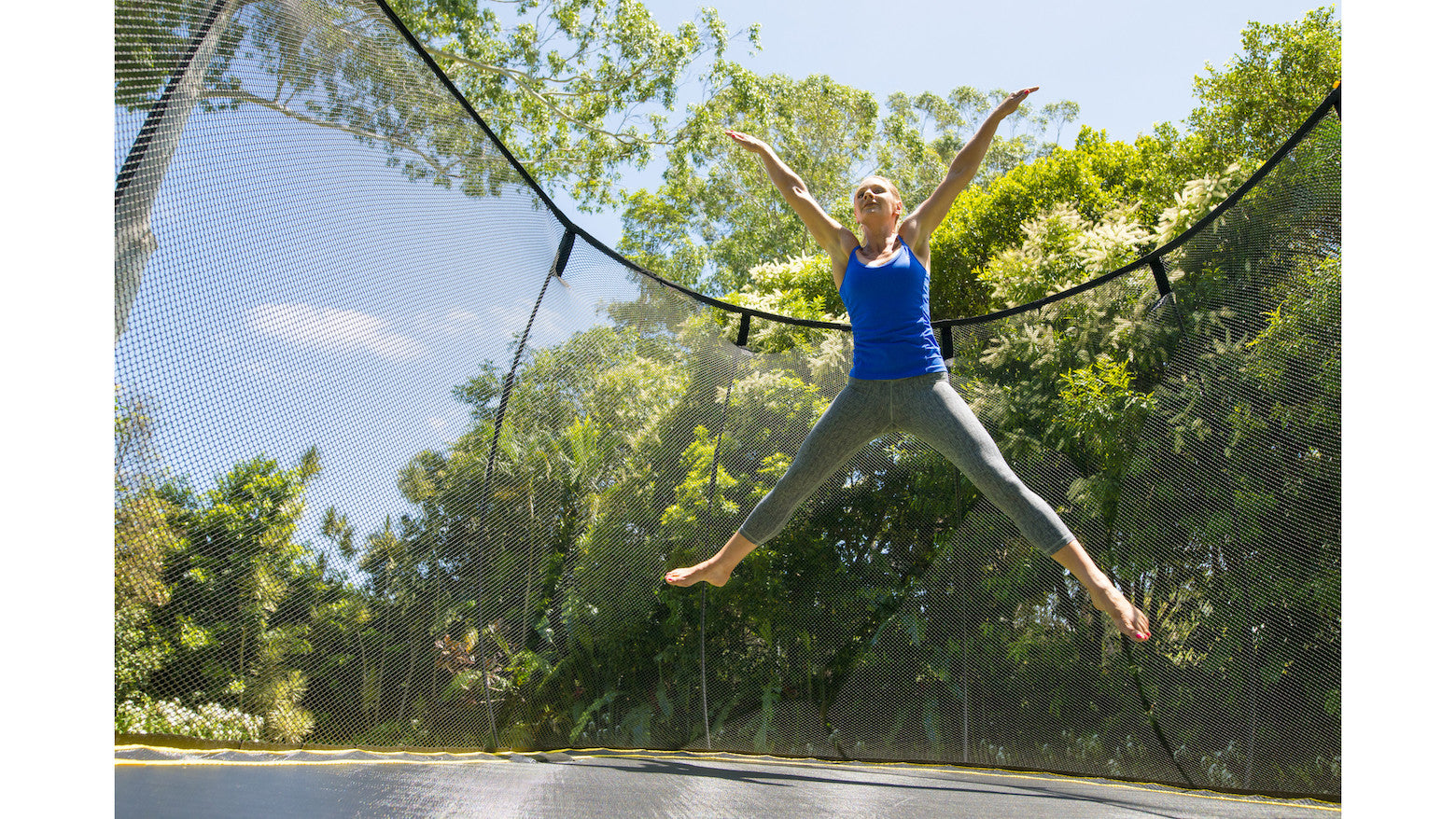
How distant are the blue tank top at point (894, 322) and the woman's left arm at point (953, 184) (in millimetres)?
87

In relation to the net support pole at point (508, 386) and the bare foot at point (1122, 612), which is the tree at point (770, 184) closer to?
the net support pole at point (508, 386)

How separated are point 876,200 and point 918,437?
61 cm

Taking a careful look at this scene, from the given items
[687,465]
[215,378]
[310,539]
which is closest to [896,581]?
[687,465]

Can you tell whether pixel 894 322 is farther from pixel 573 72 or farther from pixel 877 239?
pixel 573 72

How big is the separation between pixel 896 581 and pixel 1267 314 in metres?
1.53

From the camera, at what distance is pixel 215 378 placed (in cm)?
172

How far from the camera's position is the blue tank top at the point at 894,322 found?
6.78 feet

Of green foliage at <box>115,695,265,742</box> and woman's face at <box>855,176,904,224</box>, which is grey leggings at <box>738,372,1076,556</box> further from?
green foliage at <box>115,695,265,742</box>

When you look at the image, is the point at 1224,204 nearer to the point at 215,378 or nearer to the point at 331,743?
the point at 215,378

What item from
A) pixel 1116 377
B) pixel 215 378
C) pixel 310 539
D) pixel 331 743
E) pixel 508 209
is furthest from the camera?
pixel 1116 377

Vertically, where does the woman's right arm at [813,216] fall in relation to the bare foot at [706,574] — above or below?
above

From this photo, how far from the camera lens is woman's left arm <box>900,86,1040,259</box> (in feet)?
6.70

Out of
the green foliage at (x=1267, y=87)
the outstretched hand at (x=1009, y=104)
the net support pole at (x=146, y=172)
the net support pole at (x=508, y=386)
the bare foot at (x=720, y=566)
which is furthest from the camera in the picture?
the green foliage at (x=1267, y=87)

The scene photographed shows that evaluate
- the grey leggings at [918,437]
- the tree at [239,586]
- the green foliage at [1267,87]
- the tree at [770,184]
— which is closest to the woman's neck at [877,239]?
the grey leggings at [918,437]
